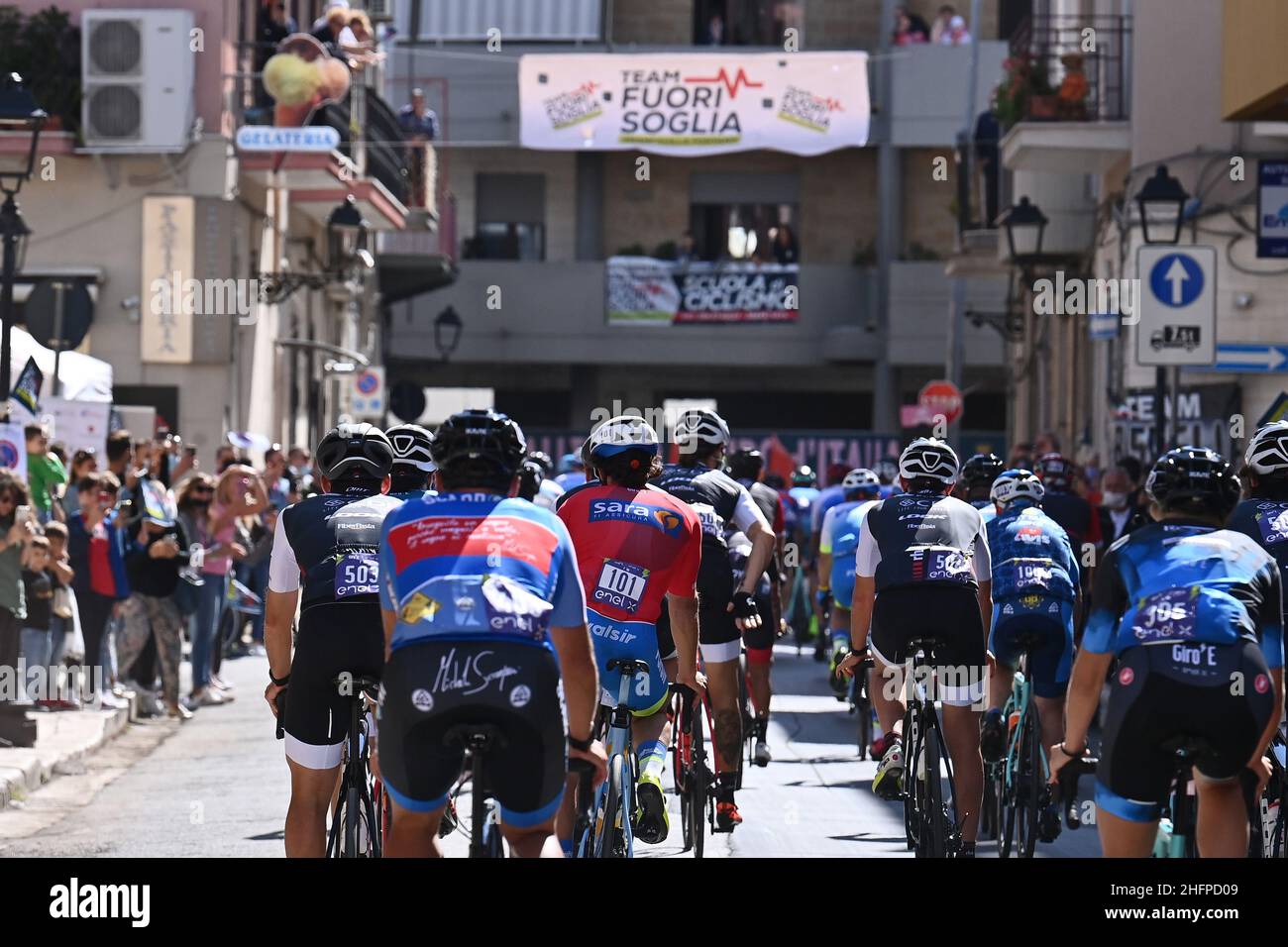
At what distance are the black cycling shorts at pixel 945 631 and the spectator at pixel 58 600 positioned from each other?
6635 mm

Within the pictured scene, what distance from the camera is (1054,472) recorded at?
1371cm

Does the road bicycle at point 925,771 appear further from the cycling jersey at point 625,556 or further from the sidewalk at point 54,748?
the sidewalk at point 54,748

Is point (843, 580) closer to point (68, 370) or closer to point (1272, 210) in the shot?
point (1272, 210)

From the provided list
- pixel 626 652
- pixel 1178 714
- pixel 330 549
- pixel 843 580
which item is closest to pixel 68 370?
pixel 843 580

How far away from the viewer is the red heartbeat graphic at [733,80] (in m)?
29.9

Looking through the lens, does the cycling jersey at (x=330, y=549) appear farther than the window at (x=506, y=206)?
No

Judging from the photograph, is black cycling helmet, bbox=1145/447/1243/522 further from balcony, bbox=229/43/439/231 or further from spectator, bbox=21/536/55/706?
balcony, bbox=229/43/439/231

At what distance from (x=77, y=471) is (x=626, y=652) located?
8.71 meters

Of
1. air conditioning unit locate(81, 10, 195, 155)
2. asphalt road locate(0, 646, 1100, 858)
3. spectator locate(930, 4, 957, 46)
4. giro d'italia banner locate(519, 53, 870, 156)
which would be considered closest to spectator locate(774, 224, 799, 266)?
spectator locate(930, 4, 957, 46)

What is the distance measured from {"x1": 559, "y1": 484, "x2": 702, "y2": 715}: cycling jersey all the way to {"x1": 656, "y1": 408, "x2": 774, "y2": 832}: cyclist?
200 cm

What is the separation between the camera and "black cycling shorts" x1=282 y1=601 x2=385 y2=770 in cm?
807

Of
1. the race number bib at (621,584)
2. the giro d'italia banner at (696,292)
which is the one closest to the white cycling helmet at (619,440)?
the race number bib at (621,584)
